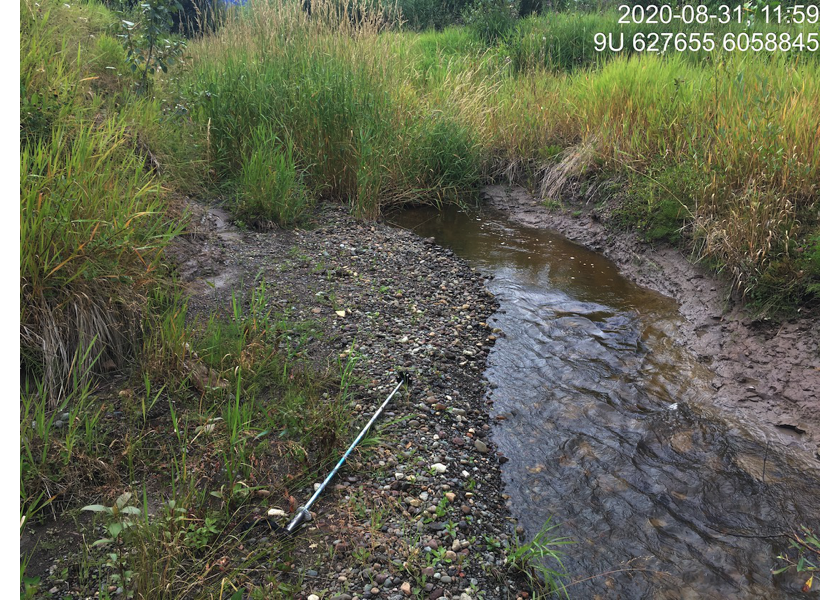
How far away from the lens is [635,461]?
304cm

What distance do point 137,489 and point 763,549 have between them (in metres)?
2.68

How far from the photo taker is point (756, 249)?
13.3 ft

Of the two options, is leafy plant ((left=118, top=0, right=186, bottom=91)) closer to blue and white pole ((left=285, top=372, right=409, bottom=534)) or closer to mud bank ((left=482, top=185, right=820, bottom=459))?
blue and white pole ((left=285, top=372, right=409, bottom=534))

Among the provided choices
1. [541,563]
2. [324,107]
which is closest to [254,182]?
[324,107]

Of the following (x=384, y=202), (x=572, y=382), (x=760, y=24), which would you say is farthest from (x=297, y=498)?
(x=760, y=24)

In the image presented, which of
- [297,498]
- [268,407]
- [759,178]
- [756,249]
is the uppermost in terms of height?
[759,178]

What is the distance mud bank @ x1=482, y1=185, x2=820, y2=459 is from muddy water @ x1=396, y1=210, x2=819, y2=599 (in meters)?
0.12

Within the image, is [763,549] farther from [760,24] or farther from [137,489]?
[760,24]

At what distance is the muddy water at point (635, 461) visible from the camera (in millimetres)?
2434

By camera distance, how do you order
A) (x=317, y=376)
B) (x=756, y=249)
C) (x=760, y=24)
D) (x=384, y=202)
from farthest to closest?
(x=760, y=24)
(x=384, y=202)
(x=756, y=249)
(x=317, y=376)

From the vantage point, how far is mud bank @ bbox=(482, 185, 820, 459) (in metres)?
3.35
